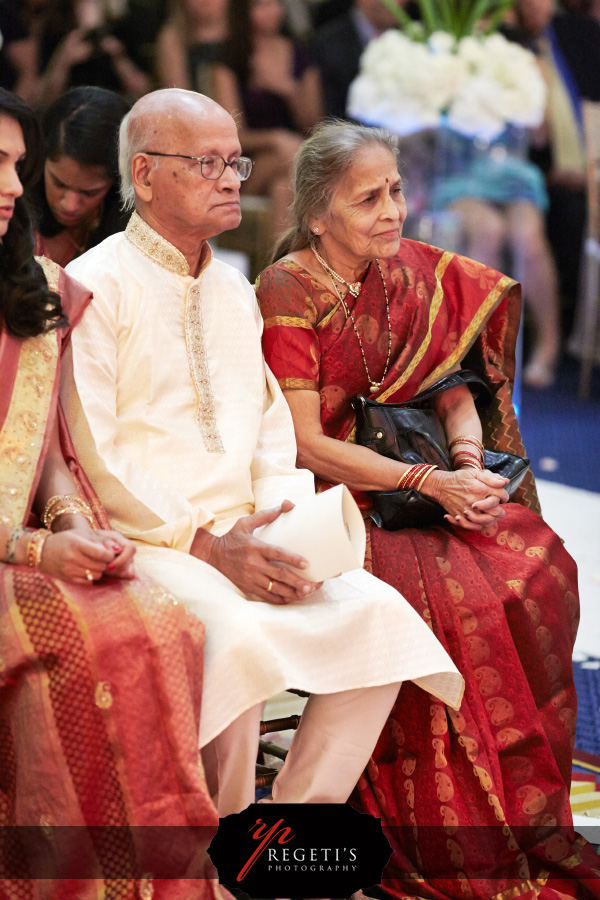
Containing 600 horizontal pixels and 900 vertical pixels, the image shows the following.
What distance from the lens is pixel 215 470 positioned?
2.71m

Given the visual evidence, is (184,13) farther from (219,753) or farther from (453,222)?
(219,753)

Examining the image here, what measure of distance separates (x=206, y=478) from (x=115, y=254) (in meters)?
0.62

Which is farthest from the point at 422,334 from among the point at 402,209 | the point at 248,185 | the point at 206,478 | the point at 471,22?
the point at 248,185

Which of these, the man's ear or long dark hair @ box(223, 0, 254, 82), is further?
long dark hair @ box(223, 0, 254, 82)

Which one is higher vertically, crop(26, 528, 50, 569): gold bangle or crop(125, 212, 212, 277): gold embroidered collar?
crop(125, 212, 212, 277): gold embroidered collar

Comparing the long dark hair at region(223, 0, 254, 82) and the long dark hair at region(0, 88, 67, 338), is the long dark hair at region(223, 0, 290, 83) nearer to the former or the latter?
the long dark hair at region(223, 0, 254, 82)

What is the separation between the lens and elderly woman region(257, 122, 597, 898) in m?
2.60

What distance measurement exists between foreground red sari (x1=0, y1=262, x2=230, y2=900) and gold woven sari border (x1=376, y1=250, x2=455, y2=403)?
1.20 m

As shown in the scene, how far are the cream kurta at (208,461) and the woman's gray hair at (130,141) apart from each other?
143mm

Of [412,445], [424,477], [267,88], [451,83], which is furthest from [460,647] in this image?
[267,88]

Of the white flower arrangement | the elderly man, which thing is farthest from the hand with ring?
the white flower arrangement

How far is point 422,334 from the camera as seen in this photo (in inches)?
127

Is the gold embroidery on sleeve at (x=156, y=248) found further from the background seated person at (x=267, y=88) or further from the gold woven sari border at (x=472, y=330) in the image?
the background seated person at (x=267, y=88)

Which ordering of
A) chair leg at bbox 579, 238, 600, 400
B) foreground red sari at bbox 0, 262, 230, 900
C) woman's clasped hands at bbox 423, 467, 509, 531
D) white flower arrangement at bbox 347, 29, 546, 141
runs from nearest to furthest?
1. foreground red sari at bbox 0, 262, 230, 900
2. woman's clasped hands at bbox 423, 467, 509, 531
3. white flower arrangement at bbox 347, 29, 546, 141
4. chair leg at bbox 579, 238, 600, 400
